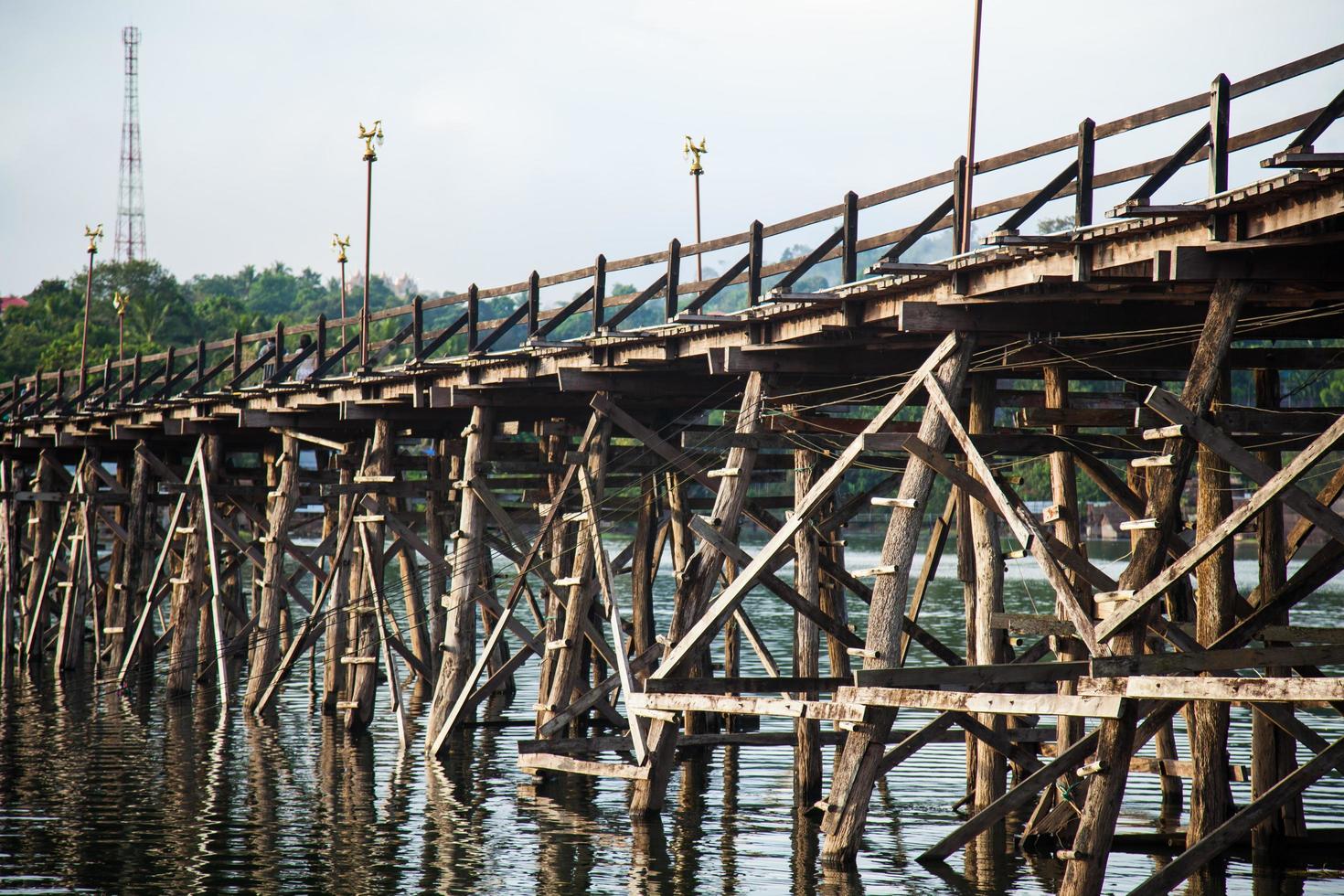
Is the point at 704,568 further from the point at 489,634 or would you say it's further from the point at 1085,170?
the point at 489,634

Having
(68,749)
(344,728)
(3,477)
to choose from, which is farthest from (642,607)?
(3,477)

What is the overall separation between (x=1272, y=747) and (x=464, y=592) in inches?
329

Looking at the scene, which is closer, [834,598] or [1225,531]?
[1225,531]

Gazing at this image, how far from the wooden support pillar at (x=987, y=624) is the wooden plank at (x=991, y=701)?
1918 millimetres

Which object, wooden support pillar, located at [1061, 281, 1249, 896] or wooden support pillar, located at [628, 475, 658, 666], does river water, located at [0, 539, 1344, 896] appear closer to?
wooden support pillar, located at [628, 475, 658, 666]

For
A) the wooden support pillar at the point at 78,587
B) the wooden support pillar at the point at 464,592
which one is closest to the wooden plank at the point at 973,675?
the wooden support pillar at the point at 464,592

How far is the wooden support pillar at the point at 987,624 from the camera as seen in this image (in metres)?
11.9

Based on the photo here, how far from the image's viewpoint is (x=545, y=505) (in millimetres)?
16328

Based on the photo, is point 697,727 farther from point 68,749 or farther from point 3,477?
point 3,477

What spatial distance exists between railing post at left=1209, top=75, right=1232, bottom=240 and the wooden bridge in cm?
2

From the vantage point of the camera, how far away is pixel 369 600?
18469 mm

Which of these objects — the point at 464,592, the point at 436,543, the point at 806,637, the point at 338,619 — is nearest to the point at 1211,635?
the point at 806,637

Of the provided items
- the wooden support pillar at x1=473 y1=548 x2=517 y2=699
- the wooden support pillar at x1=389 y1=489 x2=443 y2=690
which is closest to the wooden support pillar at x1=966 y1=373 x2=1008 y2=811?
the wooden support pillar at x1=473 y1=548 x2=517 y2=699

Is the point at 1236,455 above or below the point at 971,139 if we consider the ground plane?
below
